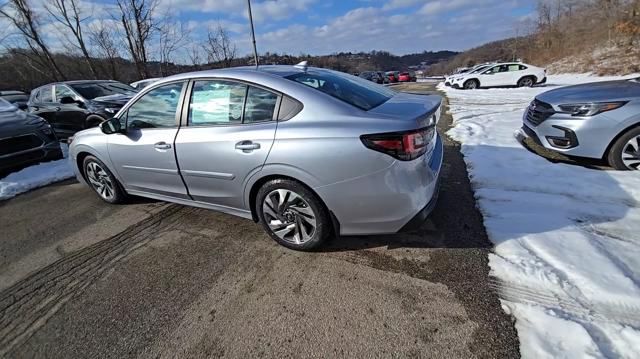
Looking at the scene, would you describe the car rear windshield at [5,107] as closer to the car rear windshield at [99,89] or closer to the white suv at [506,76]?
the car rear windshield at [99,89]

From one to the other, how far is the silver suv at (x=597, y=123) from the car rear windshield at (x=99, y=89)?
30.7 feet

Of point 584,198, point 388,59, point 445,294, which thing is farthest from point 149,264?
point 388,59

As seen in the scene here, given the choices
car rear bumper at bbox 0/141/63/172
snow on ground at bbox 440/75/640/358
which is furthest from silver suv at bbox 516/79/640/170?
car rear bumper at bbox 0/141/63/172

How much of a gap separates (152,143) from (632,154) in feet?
17.5

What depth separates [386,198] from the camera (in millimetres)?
2217

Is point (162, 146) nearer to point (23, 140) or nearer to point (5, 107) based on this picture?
point (23, 140)

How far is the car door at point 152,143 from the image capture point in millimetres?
3004

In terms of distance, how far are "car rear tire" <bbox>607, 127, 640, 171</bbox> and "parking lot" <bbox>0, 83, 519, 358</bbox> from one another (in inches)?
72.9

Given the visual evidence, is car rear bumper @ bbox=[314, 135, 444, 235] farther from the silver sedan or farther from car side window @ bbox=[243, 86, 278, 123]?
car side window @ bbox=[243, 86, 278, 123]

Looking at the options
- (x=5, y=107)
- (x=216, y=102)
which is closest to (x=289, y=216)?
(x=216, y=102)

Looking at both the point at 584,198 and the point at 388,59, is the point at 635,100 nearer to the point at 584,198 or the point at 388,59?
the point at 584,198

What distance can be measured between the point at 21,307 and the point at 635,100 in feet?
20.7

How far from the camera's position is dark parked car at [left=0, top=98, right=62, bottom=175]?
200 inches

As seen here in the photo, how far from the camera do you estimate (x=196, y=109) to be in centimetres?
287
